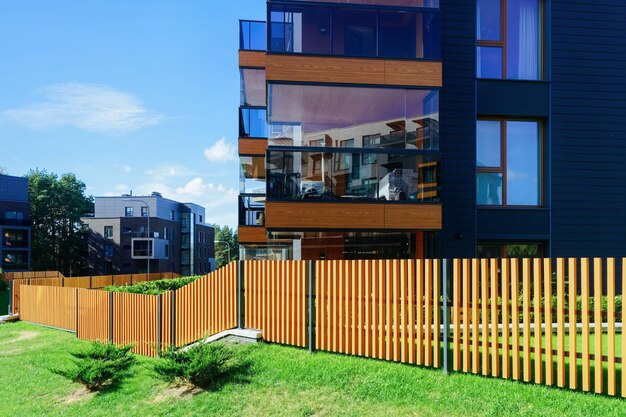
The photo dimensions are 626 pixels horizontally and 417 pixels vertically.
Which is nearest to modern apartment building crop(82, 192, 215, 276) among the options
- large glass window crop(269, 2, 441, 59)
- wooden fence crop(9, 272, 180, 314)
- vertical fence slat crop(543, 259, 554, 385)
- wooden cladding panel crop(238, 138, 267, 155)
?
wooden fence crop(9, 272, 180, 314)

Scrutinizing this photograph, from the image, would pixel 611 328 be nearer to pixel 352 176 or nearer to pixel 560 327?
pixel 560 327

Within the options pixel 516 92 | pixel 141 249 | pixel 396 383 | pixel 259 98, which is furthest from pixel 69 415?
pixel 141 249

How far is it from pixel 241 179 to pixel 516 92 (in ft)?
40.0

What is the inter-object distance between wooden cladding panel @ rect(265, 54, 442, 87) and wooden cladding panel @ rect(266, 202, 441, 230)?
3241 mm

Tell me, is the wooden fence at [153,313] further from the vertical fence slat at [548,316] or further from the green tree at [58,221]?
the green tree at [58,221]

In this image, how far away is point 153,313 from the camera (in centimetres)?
1141

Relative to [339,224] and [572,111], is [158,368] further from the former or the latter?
[572,111]

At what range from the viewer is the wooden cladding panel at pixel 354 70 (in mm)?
12312

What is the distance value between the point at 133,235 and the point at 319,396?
65280 millimetres

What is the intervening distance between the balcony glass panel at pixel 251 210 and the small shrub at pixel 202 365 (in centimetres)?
1285

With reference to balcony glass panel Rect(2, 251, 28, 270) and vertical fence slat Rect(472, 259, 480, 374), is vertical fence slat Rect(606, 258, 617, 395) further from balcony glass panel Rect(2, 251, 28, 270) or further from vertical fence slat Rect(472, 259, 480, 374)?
balcony glass panel Rect(2, 251, 28, 270)

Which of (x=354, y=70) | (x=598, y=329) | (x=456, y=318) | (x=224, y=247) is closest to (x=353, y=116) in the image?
(x=354, y=70)

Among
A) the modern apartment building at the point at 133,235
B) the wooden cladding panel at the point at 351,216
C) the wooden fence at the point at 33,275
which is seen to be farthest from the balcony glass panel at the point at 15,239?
the wooden cladding panel at the point at 351,216

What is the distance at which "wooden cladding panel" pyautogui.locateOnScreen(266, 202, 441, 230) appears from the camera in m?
12.0
